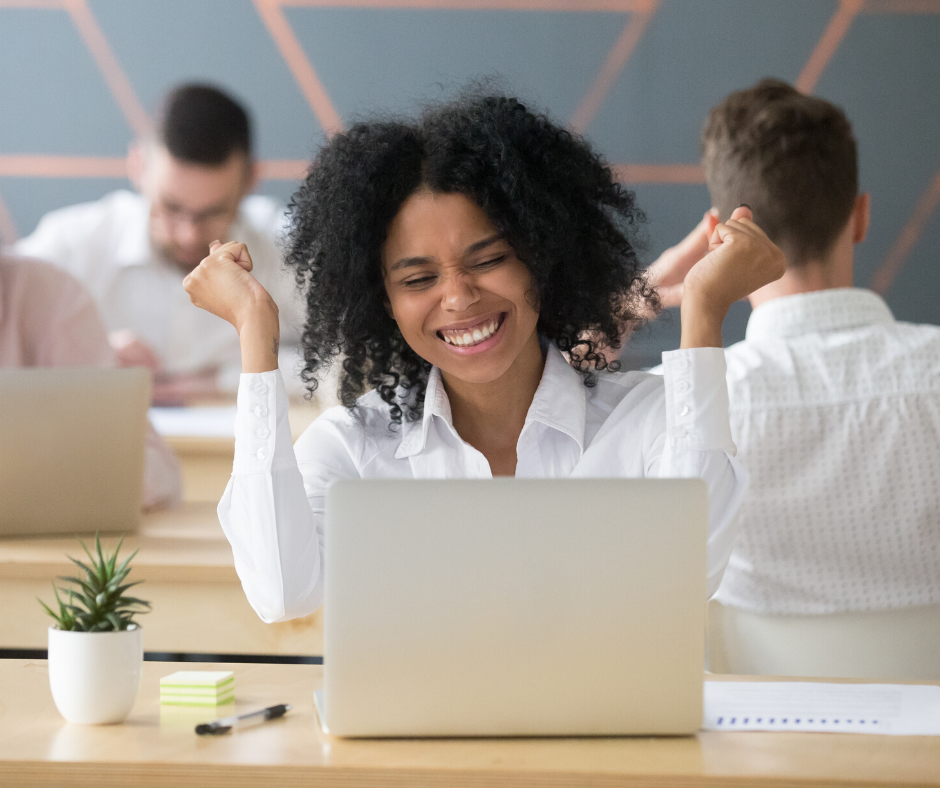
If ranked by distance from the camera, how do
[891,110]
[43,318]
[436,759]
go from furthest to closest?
[891,110] → [43,318] → [436,759]

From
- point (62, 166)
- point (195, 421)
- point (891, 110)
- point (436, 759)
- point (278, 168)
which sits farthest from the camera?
point (62, 166)

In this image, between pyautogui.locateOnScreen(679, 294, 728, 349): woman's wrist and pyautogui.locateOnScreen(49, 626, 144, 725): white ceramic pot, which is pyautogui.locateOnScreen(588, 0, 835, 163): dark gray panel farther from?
pyautogui.locateOnScreen(49, 626, 144, 725): white ceramic pot

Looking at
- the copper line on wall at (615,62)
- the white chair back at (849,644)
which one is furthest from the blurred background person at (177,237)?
the white chair back at (849,644)

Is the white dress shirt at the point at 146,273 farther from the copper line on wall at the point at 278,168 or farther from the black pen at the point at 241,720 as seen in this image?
the black pen at the point at 241,720

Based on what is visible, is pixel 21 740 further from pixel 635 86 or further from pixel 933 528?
pixel 635 86

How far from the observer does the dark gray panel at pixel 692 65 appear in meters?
3.55

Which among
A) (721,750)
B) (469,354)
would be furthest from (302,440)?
(721,750)

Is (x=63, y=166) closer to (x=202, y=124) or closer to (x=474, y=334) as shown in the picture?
(x=202, y=124)

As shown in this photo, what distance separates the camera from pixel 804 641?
5.55ft

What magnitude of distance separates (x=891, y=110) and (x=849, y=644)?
238 cm

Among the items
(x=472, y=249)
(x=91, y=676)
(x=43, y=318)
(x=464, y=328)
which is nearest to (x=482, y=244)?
(x=472, y=249)

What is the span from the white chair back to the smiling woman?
1.37 ft

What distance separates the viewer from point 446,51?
12.1 ft

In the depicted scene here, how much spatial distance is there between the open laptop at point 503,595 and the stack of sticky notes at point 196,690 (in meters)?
0.18
